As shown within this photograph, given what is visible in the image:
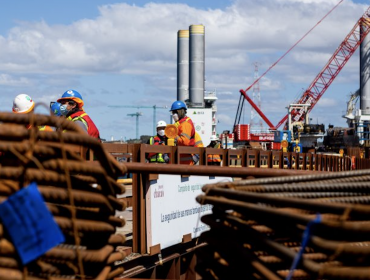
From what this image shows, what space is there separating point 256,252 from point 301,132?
73.4 m

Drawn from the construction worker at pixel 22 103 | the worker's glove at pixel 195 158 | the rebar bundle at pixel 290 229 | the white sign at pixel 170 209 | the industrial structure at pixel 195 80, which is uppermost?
the industrial structure at pixel 195 80

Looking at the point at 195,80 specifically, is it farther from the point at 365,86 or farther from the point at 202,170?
the point at 202,170

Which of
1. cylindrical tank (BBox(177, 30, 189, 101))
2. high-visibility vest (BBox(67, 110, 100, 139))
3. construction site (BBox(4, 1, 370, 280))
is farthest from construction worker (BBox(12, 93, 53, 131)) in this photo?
cylindrical tank (BBox(177, 30, 189, 101))

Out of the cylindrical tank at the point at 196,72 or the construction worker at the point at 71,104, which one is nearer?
the construction worker at the point at 71,104

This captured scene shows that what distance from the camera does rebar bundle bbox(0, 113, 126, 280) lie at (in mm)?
3039

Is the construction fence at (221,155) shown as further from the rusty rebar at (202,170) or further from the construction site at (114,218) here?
the construction site at (114,218)

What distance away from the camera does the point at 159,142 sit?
47.8ft

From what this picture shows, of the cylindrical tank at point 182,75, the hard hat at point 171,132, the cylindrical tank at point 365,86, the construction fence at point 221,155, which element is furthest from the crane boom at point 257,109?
the hard hat at point 171,132

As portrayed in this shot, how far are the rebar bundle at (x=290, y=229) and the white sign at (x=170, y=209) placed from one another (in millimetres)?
4614

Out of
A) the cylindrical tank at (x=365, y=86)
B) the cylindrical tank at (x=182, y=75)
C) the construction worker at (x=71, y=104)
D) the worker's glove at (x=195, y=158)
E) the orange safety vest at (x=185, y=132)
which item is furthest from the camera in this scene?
the cylindrical tank at (x=365, y=86)

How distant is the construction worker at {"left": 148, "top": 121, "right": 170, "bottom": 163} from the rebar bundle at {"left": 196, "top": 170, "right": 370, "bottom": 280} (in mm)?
7410

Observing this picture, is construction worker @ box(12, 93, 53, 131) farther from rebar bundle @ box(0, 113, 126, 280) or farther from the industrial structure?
the industrial structure

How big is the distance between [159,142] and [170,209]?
559 centimetres

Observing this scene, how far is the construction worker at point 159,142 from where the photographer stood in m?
11.8
